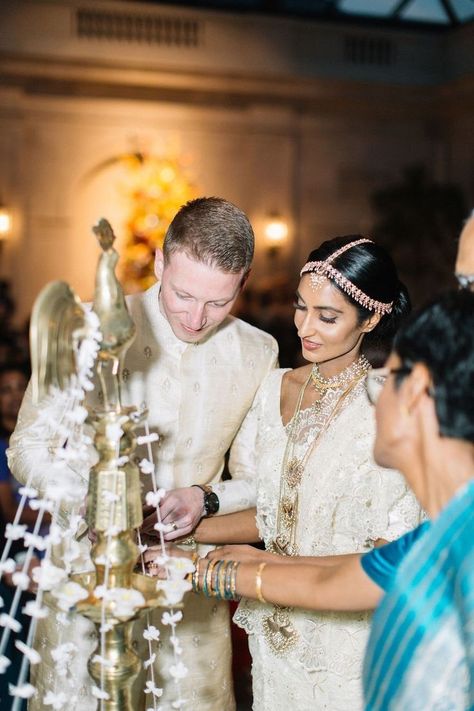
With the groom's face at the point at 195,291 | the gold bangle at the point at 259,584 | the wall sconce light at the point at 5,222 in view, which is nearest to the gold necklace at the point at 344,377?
the groom's face at the point at 195,291

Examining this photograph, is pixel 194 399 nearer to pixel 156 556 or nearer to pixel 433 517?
pixel 156 556

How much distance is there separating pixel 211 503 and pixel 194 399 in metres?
0.33

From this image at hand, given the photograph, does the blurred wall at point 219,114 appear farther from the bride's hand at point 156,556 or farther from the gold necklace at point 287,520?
the bride's hand at point 156,556

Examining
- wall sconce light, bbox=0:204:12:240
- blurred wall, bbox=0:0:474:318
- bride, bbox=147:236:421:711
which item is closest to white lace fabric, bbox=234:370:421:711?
bride, bbox=147:236:421:711

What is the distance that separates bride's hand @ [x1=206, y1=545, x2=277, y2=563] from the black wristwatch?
47 cm

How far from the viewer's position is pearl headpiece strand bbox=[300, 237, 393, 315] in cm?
252

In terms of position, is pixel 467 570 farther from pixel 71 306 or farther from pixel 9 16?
pixel 9 16

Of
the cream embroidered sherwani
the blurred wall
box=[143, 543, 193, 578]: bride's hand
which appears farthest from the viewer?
A: the blurred wall

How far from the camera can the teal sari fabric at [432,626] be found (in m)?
1.35

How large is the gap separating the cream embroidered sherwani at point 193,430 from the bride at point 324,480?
87 millimetres

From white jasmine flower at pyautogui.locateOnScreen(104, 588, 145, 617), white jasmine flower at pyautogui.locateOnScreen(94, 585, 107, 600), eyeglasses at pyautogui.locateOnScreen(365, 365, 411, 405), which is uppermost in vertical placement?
eyeglasses at pyautogui.locateOnScreen(365, 365, 411, 405)

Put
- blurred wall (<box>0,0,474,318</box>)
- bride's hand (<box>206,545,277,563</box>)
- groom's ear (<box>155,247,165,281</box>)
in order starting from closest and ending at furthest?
bride's hand (<box>206,545,277,563</box>)
groom's ear (<box>155,247,165,281</box>)
blurred wall (<box>0,0,474,318</box>)

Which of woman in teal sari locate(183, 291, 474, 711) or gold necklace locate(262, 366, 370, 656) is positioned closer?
woman in teal sari locate(183, 291, 474, 711)

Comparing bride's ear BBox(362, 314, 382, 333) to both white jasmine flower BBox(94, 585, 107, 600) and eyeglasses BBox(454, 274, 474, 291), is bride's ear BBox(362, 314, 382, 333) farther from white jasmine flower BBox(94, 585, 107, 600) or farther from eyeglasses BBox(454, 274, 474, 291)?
white jasmine flower BBox(94, 585, 107, 600)
